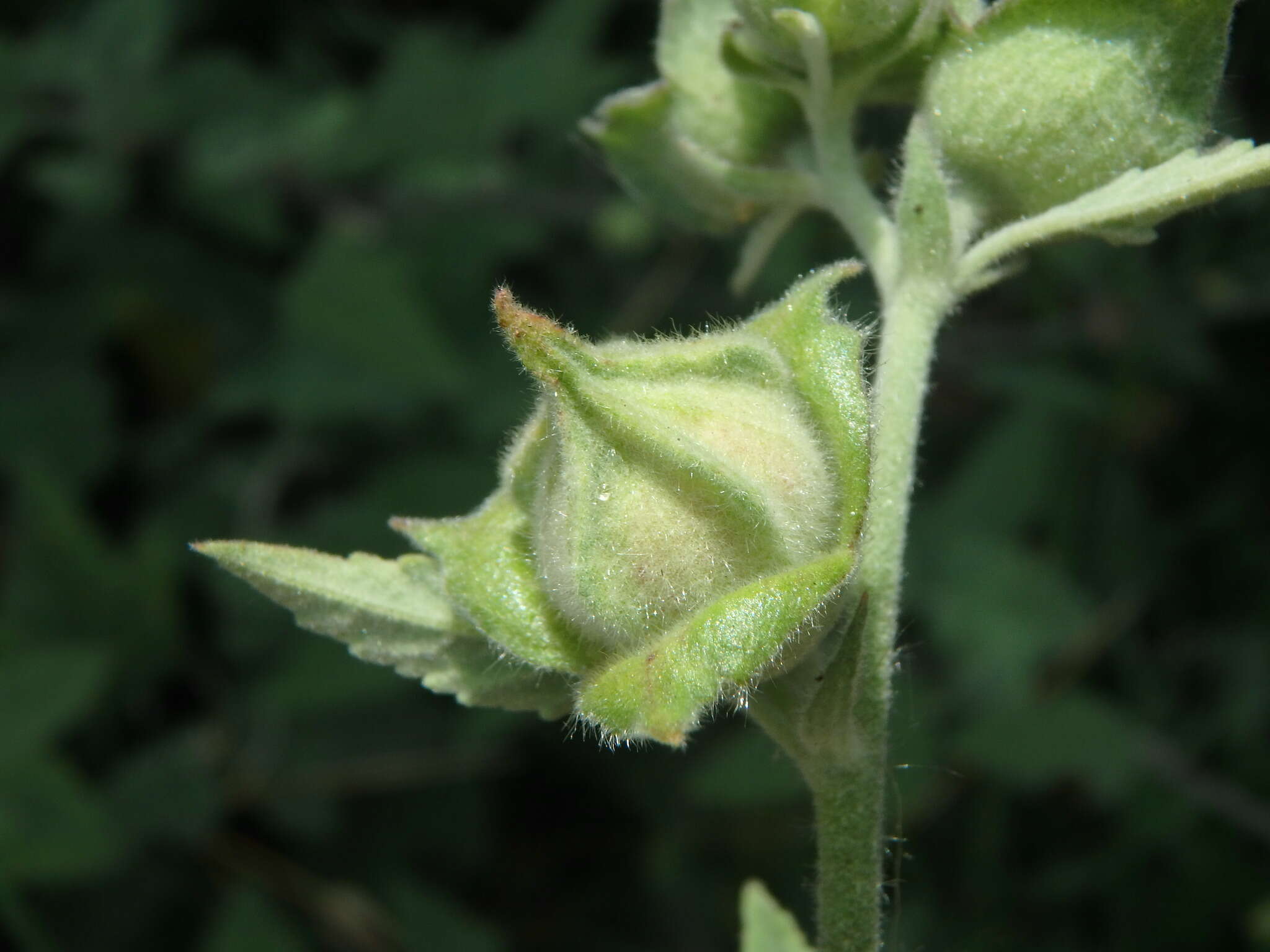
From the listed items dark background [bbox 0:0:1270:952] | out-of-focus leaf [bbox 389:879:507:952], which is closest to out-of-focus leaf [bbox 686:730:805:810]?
dark background [bbox 0:0:1270:952]

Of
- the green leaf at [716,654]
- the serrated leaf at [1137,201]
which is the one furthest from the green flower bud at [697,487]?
the serrated leaf at [1137,201]

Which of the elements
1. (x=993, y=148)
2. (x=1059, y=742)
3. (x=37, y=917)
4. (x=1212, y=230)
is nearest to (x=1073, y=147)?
(x=993, y=148)

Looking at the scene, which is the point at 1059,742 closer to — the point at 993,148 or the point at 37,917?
the point at 993,148

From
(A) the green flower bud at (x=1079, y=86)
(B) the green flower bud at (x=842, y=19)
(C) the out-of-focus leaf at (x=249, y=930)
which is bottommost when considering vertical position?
(C) the out-of-focus leaf at (x=249, y=930)

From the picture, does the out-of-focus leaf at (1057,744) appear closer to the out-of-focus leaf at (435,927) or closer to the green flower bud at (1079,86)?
the out-of-focus leaf at (435,927)

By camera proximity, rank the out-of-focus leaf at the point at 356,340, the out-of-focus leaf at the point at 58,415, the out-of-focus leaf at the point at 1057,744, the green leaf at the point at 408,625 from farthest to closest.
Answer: the out-of-focus leaf at the point at 58,415
the out-of-focus leaf at the point at 356,340
the out-of-focus leaf at the point at 1057,744
the green leaf at the point at 408,625

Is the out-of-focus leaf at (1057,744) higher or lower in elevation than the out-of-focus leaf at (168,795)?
lower

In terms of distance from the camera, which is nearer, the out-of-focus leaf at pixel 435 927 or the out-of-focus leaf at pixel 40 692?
the out-of-focus leaf at pixel 40 692
